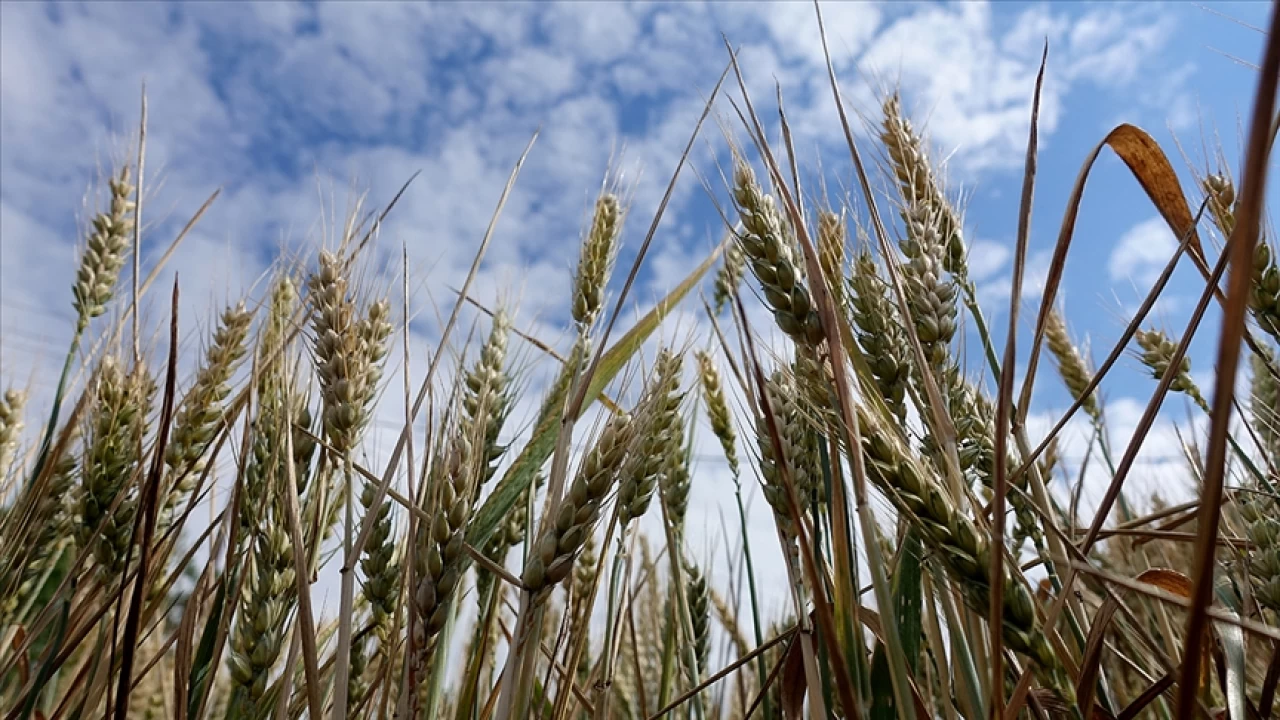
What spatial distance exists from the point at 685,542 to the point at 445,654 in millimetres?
1107

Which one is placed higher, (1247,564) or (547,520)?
(547,520)

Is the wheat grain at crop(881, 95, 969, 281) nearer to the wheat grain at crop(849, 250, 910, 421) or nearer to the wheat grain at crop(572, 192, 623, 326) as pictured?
the wheat grain at crop(849, 250, 910, 421)

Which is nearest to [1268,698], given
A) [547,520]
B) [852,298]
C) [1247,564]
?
[1247,564]

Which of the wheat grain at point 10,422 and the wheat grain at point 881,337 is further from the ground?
the wheat grain at point 10,422

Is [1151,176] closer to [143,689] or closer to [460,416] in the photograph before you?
[460,416]

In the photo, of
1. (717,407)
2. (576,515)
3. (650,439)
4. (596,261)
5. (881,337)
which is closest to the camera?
(576,515)

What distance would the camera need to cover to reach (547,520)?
1067mm

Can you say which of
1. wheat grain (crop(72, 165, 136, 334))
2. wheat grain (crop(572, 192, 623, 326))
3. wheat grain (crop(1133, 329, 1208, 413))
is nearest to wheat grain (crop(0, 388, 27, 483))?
wheat grain (crop(72, 165, 136, 334))

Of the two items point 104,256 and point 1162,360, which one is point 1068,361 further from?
point 104,256

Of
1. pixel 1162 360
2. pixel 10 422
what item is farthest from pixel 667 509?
pixel 10 422

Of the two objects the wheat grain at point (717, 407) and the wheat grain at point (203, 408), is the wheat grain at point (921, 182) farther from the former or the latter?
the wheat grain at point (203, 408)

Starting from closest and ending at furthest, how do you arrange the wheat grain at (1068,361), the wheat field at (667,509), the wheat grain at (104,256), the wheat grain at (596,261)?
the wheat field at (667,509) → the wheat grain at (596,261) → the wheat grain at (104,256) → the wheat grain at (1068,361)

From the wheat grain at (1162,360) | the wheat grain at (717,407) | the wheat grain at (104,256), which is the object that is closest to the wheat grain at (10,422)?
the wheat grain at (104,256)

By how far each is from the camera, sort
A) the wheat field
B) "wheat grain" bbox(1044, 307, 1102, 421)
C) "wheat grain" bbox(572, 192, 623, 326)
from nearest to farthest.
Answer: the wheat field < "wheat grain" bbox(572, 192, 623, 326) < "wheat grain" bbox(1044, 307, 1102, 421)
